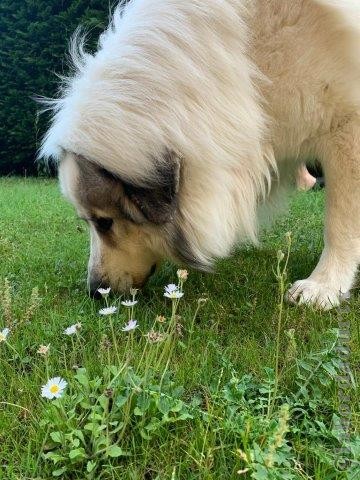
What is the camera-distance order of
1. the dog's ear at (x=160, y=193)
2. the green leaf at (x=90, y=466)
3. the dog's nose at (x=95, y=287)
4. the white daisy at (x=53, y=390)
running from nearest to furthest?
the green leaf at (x=90, y=466) < the white daisy at (x=53, y=390) < the dog's ear at (x=160, y=193) < the dog's nose at (x=95, y=287)

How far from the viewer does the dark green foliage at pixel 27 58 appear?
1138cm

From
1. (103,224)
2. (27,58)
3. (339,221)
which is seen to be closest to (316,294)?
(339,221)

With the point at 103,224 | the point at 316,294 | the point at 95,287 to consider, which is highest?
the point at 316,294

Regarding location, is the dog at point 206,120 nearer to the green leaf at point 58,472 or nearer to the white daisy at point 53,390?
the white daisy at point 53,390

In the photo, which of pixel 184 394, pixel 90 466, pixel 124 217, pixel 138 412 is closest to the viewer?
pixel 90 466

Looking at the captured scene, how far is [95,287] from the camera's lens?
246cm

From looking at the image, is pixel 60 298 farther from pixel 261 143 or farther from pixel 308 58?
pixel 308 58

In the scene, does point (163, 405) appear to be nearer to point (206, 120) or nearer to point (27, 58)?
point (206, 120)

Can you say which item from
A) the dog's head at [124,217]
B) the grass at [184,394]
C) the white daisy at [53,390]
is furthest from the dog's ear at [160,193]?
the white daisy at [53,390]

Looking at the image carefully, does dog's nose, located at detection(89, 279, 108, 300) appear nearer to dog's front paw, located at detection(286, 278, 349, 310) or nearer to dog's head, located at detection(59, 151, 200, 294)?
dog's head, located at detection(59, 151, 200, 294)

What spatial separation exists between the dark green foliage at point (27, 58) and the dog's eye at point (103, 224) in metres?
9.43

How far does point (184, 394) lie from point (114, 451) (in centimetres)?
34

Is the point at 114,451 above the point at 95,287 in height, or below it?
above

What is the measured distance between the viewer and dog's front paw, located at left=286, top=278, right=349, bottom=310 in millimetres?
2162
